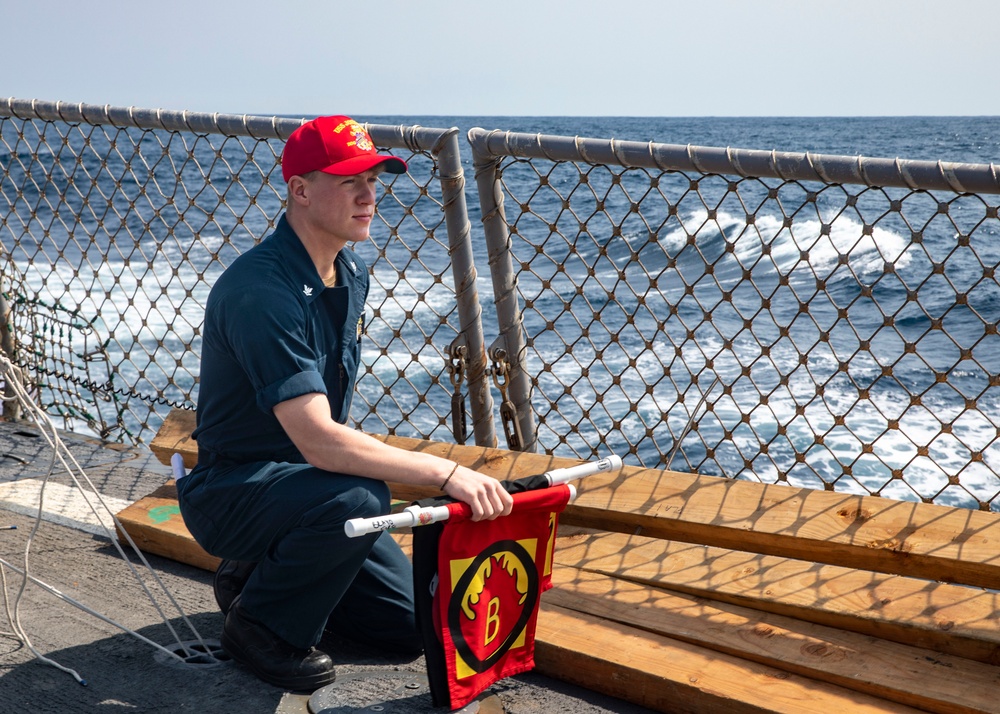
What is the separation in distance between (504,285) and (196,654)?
1.72m

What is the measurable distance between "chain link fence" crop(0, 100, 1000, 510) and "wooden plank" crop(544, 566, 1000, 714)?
0.60 metres

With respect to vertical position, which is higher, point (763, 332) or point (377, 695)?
point (763, 332)

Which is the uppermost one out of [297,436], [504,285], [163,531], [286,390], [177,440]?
[504,285]

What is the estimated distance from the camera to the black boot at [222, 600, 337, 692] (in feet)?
8.45

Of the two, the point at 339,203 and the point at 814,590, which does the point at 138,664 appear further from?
the point at 814,590

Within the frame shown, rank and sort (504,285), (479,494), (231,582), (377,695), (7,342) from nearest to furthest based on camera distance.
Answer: (479,494) < (377,695) < (231,582) < (504,285) < (7,342)

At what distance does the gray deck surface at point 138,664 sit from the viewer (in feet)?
8.30

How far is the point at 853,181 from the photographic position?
114 inches

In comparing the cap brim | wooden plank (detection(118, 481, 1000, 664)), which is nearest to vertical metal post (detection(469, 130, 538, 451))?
wooden plank (detection(118, 481, 1000, 664))

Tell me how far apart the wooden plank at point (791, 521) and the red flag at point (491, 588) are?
60 cm

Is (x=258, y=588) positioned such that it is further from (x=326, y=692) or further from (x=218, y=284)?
(x=218, y=284)

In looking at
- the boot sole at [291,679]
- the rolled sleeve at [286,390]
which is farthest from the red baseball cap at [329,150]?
the boot sole at [291,679]

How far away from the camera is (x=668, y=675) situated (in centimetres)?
244

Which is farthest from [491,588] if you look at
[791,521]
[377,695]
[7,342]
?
[7,342]
